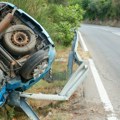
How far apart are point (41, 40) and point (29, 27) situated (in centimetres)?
33

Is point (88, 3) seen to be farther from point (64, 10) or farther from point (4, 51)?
point (4, 51)

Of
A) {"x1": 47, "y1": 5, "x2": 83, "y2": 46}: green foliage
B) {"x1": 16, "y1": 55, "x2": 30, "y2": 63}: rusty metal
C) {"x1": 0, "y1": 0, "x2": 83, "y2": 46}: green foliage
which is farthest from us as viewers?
{"x1": 47, "y1": 5, "x2": 83, "y2": 46}: green foliage

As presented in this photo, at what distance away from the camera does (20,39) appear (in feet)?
25.1

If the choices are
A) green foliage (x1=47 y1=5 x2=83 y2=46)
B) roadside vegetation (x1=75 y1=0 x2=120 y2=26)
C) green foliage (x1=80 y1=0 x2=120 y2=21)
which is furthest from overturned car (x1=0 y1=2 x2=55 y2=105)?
green foliage (x1=80 y1=0 x2=120 y2=21)

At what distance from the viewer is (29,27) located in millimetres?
8195

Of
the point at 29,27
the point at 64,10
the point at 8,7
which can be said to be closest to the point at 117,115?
the point at 29,27

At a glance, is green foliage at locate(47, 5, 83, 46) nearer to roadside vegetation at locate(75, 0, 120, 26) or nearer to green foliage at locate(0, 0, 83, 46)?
green foliage at locate(0, 0, 83, 46)

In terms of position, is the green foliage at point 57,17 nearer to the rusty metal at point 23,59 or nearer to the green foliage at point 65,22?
the green foliage at point 65,22

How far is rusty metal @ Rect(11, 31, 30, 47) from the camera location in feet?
24.6

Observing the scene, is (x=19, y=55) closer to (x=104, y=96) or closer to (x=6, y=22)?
(x=6, y=22)

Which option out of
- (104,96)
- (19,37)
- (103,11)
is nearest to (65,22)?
(104,96)

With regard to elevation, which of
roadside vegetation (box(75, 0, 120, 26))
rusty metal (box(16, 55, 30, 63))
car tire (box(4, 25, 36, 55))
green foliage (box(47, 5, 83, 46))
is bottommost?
roadside vegetation (box(75, 0, 120, 26))

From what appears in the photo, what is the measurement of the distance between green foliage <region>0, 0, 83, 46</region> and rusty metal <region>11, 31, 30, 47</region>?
610cm

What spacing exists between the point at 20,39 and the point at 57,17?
A: 44.2 feet
